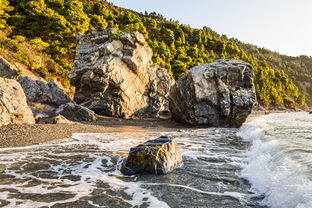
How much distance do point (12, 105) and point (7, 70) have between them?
11960 millimetres

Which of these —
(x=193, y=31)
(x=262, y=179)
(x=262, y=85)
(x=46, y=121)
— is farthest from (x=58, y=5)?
(x=262, y=85)

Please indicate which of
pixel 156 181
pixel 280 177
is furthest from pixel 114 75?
pixel 280 177

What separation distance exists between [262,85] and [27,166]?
73.9m

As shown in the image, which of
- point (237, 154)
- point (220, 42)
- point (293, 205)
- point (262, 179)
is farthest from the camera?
point (220, 42)

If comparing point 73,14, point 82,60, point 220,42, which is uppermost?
point 220,42

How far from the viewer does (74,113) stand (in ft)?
61.5

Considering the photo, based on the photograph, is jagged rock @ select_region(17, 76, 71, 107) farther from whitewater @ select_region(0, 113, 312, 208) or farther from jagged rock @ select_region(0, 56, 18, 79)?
whitewater @ select_region(0, 113, 312, 208)

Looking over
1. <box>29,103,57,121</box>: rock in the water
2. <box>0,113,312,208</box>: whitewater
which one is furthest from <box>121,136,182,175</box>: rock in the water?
<box>29,103,57,121</box>: rock in the water

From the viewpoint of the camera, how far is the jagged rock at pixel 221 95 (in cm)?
1928

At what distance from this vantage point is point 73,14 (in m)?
35.1

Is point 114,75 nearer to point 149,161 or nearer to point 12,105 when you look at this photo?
point 12,105

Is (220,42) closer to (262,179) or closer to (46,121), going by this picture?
(46,121)

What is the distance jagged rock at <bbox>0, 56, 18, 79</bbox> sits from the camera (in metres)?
22.4

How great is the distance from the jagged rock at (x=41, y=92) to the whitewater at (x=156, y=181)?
12.1 m
